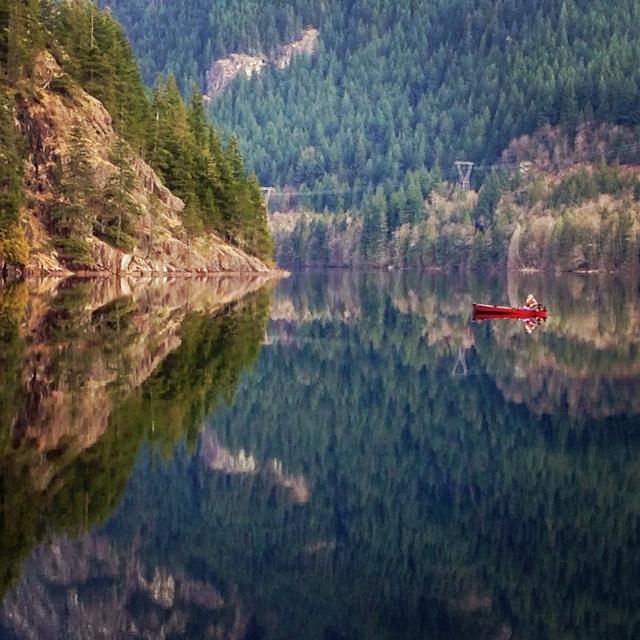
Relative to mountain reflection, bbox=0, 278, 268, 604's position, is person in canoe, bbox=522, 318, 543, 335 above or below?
below

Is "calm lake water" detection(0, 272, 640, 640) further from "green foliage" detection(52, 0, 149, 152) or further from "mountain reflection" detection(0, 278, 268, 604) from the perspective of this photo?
"green foliage" detection(52, 0, 149, 152)

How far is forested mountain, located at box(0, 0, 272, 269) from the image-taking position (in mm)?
90938

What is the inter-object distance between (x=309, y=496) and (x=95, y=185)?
8118 cm

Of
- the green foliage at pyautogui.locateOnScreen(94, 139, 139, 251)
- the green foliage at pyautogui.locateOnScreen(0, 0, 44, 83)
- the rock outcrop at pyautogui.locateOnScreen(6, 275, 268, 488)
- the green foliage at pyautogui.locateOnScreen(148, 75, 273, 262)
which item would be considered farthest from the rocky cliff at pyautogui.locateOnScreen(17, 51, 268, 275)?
the rock outcrop at pyautogui.locateOnScreen(6, 275, 268, 488)

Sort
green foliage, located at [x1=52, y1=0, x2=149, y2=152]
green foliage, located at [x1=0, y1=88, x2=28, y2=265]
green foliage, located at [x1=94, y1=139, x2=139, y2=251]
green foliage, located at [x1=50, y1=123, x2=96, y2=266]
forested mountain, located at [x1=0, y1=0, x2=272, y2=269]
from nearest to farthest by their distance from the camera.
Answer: green foliage, located at [x1=0, y1=88, x2=28, y2=265], green foliage, located at [x1=50, y1=123, x2=96, y2=266], forested mountain, located at [x1=0, y1=0, x2=272, y2=269], green foliage, located at [x1=94, y1=139, x2=139, y2=251], green foliage, located at [x1=52, y1=0, x2=149, y2=152]

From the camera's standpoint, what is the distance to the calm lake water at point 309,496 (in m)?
13.6

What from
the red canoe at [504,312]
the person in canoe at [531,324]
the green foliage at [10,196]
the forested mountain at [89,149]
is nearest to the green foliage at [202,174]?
the forested mountain at [89,149]

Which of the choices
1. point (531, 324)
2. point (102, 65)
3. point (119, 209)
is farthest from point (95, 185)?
point (531, 324)

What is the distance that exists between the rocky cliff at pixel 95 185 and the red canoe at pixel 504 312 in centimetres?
3899

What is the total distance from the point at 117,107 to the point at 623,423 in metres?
96.2

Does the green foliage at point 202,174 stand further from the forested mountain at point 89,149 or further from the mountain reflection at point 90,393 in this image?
the mountain reflection at point 90,393

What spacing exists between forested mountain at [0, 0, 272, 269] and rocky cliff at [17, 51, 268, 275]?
0.45 feet

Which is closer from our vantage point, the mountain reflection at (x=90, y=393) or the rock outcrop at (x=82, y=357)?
the mountain reflection at (x=90, y=393)

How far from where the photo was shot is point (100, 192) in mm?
96375
